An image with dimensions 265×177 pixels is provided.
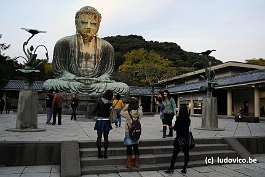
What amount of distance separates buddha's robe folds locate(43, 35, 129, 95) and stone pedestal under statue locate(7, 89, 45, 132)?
856cm

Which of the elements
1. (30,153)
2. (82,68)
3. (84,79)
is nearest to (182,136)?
(30,153)

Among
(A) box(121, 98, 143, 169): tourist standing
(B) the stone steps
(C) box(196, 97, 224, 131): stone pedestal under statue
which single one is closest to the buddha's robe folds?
(C) box(196, 97, 224, 131): stone pedestal under statue

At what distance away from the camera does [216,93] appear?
2938 cm

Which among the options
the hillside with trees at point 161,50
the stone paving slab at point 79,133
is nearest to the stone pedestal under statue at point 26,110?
the stone paving slab at point 79,133

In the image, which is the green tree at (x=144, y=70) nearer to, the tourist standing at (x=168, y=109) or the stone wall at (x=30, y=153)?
the tourist standing at (x=168, y=109)

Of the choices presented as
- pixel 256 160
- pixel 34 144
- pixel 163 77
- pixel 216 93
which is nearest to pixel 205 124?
pixel 256 160

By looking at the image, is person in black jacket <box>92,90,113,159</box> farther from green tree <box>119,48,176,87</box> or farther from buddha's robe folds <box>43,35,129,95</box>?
green tree <box>119,48,176,87</box>

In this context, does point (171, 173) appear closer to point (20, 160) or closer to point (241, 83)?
point (20, 160)

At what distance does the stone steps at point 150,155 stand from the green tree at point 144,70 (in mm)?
27529

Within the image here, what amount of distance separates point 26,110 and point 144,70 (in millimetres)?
28171

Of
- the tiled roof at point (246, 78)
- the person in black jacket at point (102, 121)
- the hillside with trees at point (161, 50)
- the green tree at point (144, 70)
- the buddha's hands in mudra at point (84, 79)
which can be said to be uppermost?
the hillside with trees at point (161, 50)

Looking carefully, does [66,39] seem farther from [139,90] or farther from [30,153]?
[139,90]

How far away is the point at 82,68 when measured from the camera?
63.9 ft

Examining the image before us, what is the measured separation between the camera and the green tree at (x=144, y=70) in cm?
3678
